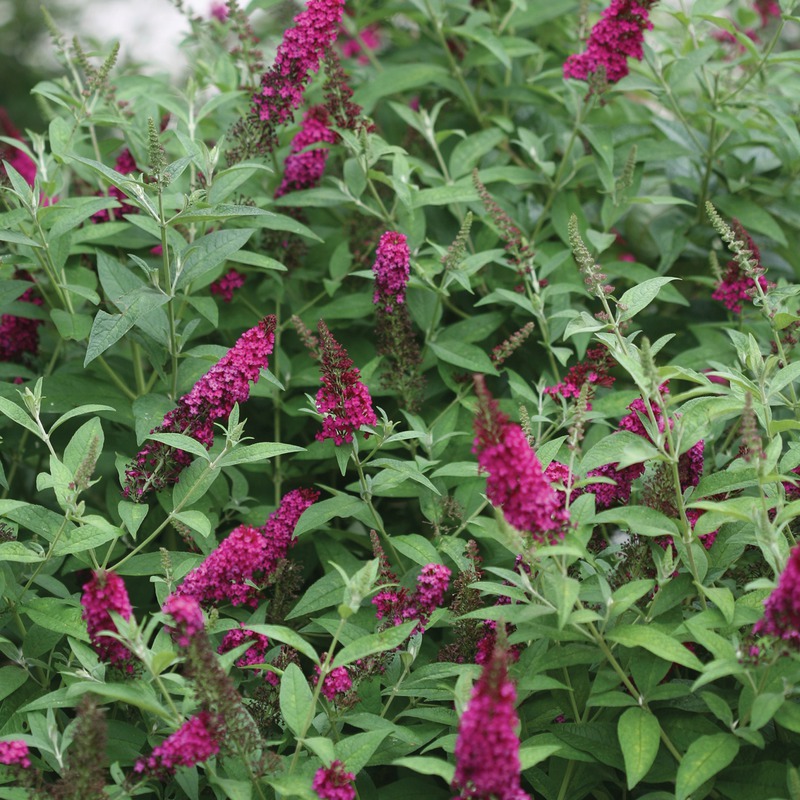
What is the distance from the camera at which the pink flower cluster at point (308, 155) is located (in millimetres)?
3270

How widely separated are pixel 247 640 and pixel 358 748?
450mm

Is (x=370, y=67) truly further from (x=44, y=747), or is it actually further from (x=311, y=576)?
(x=44, y=747)

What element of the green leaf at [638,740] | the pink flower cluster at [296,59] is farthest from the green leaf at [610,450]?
the pink flower cluster at [296,59]

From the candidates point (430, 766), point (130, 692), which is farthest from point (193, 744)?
point (430, 766)

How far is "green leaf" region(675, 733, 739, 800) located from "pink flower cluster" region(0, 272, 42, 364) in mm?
2432

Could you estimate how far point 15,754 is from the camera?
6.35 ft

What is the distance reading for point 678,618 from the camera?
91.2 inches

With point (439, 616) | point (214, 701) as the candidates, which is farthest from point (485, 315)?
point (214, 701)

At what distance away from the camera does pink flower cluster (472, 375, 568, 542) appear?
Result: 1793 mm

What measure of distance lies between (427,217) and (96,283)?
1.27 meters

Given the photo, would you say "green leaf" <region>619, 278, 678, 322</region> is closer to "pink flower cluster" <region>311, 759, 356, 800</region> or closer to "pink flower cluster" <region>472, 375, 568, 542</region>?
"pink flower cluster" <region>472, 375, 568, 542</region>

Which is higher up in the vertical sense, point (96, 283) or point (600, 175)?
point (96, 283)

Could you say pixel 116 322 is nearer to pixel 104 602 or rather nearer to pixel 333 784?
pixel 104 602

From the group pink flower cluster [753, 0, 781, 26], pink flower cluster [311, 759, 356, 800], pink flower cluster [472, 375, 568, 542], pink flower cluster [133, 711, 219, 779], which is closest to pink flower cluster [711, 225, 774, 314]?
pink flower cluster [472, 375, 568, 542]
